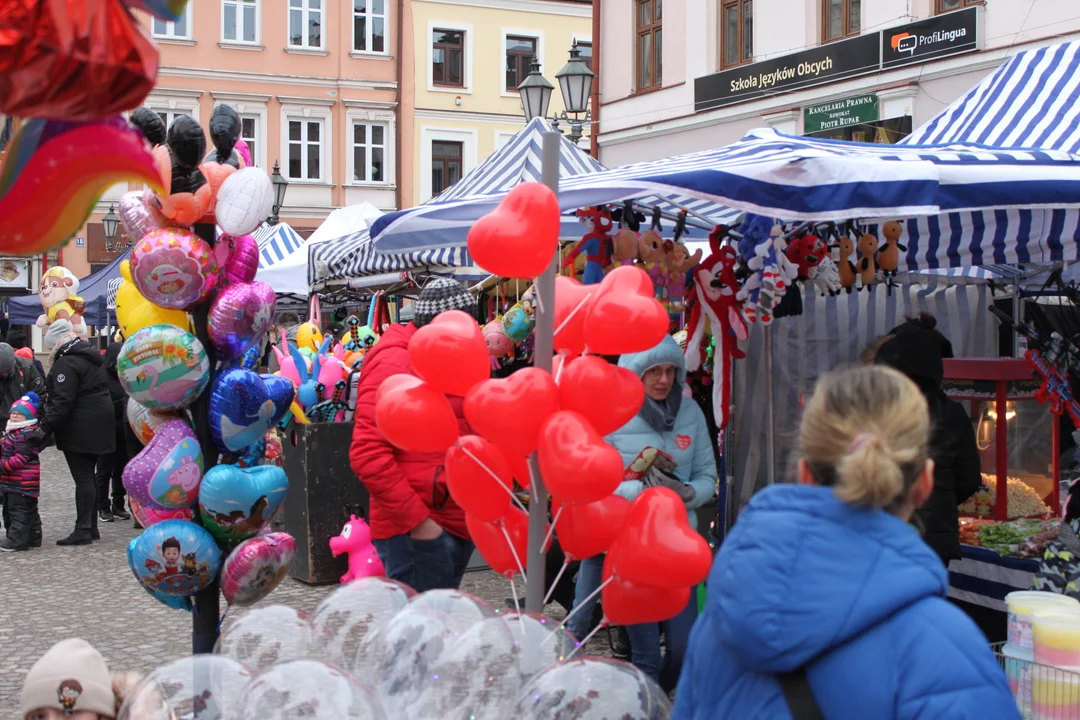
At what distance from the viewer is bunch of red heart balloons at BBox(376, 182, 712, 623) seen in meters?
2.98

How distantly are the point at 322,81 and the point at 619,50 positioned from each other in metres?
14.0

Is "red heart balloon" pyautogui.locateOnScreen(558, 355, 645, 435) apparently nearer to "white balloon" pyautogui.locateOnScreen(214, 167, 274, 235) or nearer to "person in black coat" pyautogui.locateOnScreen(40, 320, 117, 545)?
"white balloon" pyautogui.locateOnScreen(214, 167, 274, 235)

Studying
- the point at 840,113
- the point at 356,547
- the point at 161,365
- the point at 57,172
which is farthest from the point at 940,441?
the point at 840,113

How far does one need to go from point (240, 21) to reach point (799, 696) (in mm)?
30909

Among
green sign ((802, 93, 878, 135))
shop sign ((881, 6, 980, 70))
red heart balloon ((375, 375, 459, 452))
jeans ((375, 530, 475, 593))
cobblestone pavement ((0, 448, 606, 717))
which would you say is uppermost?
shop sign ((881, 6, 980, 70))

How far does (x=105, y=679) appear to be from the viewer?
275 cm

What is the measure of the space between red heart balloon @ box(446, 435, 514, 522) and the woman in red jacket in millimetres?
778

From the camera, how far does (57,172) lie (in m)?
1.81

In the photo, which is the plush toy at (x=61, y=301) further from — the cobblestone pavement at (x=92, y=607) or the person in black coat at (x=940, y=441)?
the person in black coat at (x=940, y=441)

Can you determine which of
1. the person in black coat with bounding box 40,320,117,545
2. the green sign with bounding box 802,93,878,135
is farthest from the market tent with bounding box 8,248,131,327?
the green sign with bounding box 802,93,878,135

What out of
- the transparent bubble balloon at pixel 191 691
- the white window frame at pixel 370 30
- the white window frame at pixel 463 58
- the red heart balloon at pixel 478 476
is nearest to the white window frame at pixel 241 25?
the white window frame at pixel 370 30

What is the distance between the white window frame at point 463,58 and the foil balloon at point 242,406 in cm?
2819

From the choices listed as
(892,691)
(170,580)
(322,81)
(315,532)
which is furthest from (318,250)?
(322,81)

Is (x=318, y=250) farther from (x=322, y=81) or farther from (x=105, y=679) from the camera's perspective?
(x=322, y=81)
